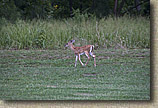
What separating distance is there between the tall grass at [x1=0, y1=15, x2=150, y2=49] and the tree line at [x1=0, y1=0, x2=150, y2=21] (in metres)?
0.16

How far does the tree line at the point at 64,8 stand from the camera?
18.3 feet

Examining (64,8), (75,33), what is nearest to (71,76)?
(75,33)

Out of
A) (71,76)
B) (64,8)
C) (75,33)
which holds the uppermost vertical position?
(64,8)

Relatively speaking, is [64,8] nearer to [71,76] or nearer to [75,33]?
[75,33]

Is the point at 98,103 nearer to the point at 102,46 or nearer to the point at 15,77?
the point at 15,77

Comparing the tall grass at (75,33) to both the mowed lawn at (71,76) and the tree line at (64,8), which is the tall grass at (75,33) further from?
the mowed lawn at (71,76)

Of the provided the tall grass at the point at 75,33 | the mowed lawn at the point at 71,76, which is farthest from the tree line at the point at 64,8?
the mowed lawn at the point at 71,76

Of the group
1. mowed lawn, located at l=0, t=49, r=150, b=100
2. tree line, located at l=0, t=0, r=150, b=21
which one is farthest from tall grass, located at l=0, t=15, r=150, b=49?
mowed lawn, located at l=0, t=49, r=150, b=100

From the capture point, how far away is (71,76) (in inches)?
161

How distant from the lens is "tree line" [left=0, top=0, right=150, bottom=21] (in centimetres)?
558

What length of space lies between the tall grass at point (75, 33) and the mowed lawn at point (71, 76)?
0.30m

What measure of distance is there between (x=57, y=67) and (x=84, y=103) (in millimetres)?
1923

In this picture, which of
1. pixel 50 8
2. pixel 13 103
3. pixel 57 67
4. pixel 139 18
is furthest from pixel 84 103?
pixel 50 8

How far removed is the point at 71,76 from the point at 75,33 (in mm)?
2304
